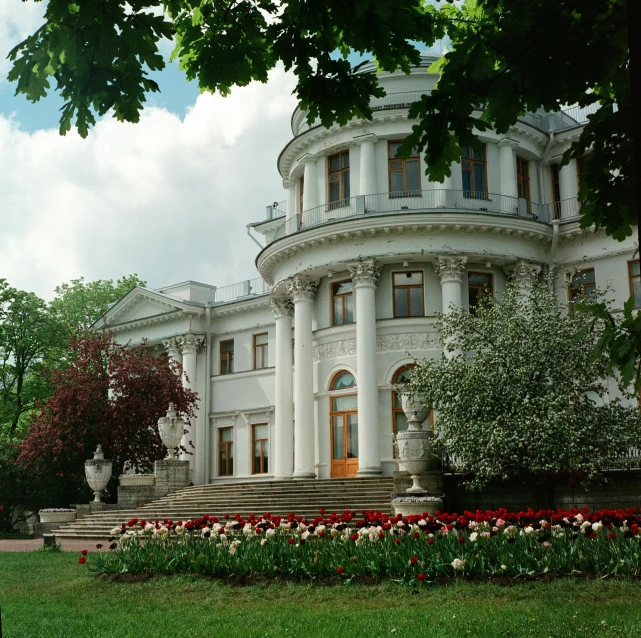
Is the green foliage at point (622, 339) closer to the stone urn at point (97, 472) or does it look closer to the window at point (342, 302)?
the window at point (342, 302)

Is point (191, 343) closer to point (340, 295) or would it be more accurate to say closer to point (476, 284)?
point (340, 295)

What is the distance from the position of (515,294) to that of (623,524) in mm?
12288

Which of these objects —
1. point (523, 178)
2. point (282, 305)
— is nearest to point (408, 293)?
point (282, 305)

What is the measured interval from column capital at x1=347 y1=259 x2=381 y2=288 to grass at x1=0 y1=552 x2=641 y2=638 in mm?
19351

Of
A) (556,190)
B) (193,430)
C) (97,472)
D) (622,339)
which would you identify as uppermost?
(556,190)

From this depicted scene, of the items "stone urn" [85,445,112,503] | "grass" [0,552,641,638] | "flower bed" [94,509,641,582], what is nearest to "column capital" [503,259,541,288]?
"stone urn" [85,445,112,503]

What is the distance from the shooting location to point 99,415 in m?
34.1

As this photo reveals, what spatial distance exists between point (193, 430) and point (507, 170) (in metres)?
18.3

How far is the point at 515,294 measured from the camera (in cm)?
2412

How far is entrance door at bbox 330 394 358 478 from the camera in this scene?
1244 inches

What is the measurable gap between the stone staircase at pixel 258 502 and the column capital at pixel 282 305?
25.4ft

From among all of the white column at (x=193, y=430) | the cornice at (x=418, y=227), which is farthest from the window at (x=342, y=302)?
the white column at (x=193, y=430)

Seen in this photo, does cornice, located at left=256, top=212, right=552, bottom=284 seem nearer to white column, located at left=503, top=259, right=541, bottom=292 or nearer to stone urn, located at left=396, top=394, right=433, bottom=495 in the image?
white column, located at left=503, top=259, right=541, bottom=292

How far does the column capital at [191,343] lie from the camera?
4097 centimetres
